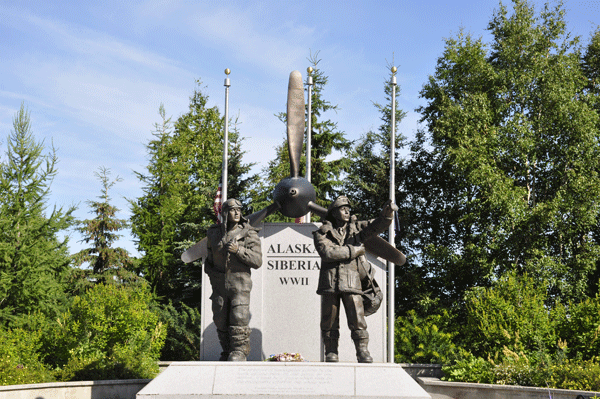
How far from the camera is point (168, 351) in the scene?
18.6 m

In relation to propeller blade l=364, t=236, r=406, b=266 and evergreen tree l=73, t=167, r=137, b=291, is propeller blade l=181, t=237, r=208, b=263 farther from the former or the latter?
evergreen tree l=73, t=167, r=137, b=291

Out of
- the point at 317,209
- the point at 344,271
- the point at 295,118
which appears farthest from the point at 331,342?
the point at 295,118

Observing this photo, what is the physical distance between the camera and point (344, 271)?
8086 millimetres

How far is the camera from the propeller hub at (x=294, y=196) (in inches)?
446

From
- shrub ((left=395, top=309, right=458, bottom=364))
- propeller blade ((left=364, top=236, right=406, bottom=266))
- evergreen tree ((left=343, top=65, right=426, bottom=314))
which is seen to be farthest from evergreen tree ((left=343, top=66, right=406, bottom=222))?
propeller blade ((left=364, top=236, right=406, bottom=266))

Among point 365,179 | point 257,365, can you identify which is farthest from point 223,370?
point 365,179

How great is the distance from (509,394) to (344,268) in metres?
4.40

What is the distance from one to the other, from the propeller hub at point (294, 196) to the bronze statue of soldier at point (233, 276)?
112 inches

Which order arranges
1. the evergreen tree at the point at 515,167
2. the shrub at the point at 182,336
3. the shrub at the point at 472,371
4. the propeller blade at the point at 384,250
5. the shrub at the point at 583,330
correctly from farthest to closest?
the evergreen tree at the point at 515,167, the shrub at the point at 182,336, the shrub at the point at 583,330, the shrub at the point at 472,371, the propeller blade at the point at 384,250

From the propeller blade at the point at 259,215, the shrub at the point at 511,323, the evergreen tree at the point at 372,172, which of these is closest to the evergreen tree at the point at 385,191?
the evergreen tree at the point at 372,172

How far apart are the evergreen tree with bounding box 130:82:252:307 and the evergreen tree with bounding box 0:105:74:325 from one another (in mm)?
4092

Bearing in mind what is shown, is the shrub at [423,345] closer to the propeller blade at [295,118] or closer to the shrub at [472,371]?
the shrub at [472,371]

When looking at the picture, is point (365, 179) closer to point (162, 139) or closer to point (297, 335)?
point (162, 139)

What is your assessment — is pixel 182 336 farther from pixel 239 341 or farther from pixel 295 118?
pixel 239 341
